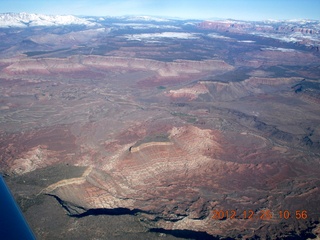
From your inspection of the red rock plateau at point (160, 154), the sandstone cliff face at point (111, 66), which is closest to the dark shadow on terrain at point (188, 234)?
the red rock plateau at point (160, 154)

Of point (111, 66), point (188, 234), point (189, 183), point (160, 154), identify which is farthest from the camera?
point (111, 66)

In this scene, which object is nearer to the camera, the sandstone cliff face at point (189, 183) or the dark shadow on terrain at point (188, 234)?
the dark shadow on terrain at point (188, 234)

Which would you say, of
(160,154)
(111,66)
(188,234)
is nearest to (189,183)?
(160,154)

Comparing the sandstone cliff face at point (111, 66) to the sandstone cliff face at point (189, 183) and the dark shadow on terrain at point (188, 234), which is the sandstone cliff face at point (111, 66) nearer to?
the sandstone cliff face at point (189, 183)

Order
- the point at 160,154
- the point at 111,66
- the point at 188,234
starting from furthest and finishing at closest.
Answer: the point at 111,66 → the point at 160,154 → the point at 188,234

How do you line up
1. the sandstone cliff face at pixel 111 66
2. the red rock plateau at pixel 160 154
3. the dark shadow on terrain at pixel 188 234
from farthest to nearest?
the sandstone cliff face at pixel 111 66 < the red rock plateau at pixel 160 154 < the dark shadow on terrain at pixel 188 234

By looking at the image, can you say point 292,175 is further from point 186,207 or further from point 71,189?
point 71,189

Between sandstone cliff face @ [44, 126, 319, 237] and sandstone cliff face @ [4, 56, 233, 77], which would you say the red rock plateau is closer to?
sandstone cliff face @ [44, 126, 319, 237]

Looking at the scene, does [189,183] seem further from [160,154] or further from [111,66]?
[111,66]
